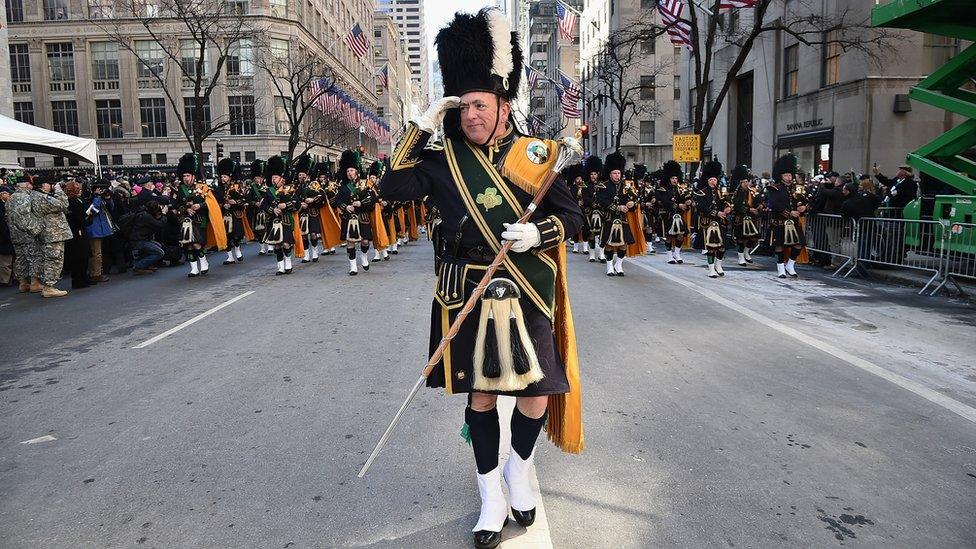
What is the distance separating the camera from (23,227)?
39.8ft

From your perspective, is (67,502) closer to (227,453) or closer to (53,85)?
(227,453)

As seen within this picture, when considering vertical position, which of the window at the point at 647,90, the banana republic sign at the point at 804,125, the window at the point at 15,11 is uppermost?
the window at the point at 15,11

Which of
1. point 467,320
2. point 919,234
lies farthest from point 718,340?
point 919,234

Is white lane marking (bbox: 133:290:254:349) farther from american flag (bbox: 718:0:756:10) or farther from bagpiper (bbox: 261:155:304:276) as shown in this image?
american flag (bbox: 718:0:756:10)

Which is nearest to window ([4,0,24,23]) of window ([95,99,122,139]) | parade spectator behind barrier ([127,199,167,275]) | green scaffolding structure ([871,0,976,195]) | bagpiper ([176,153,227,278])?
window ([95,99,122,139])

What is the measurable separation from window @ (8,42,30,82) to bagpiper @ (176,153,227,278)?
168 ft

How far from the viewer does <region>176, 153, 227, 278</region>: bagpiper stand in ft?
45.9

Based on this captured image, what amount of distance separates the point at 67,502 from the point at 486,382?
92.3 inches

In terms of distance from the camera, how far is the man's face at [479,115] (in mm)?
3297

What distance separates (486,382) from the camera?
317 centimetres

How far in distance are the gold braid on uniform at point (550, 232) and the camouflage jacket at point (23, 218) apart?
1181 cm

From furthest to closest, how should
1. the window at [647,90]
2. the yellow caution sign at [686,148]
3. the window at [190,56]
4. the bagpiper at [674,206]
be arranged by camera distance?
the window at [647,90] < the window at [190,56] < the yellow caution sign at [686,148] < the bagpiper at [674,206]

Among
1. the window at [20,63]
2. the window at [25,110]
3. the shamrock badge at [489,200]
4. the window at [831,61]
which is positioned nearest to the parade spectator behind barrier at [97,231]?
the shamrock badge at [489,200]

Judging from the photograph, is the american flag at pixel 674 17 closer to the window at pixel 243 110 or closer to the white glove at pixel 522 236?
the white glove at pixel 522 236
